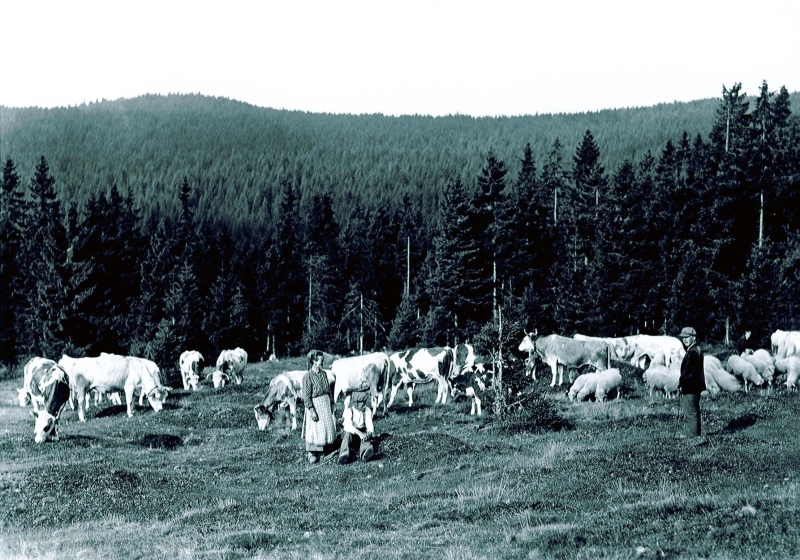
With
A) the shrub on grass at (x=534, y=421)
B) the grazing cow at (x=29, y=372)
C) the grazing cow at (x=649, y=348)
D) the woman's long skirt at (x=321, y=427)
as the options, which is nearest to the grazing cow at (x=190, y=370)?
the grazing cow at (x=29, y=372)

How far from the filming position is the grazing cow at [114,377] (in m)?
29.2

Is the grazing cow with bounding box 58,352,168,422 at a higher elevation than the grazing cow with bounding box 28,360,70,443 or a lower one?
lower

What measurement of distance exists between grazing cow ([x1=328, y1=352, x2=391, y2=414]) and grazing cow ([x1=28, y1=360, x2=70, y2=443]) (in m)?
8.11

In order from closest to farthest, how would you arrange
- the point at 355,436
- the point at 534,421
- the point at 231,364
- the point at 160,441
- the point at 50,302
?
the point at 355,436 → the point at 534,421 → the point at 160,441 → the point at 231,364 → the point at 50,302

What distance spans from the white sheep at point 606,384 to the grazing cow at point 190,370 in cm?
2092

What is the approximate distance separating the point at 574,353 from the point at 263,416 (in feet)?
43.1

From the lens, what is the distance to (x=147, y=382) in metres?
30.0

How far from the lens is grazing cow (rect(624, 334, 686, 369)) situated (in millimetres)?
36906

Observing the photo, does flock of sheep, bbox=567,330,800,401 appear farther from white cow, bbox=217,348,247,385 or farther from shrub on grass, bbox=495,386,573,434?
white cow, bbox=217,348,247,385

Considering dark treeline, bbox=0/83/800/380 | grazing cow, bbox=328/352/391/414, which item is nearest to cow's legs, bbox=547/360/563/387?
dark treeline, bbox=0/83/800/380

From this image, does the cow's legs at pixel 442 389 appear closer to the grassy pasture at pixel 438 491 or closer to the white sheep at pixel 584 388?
the grassy pasture at pixel 438 491

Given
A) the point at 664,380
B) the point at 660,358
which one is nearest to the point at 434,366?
the point at 664,380

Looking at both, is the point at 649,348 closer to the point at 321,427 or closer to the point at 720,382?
the point at 720,382

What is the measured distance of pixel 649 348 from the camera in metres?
37.3
